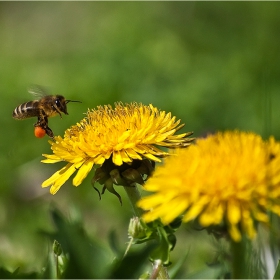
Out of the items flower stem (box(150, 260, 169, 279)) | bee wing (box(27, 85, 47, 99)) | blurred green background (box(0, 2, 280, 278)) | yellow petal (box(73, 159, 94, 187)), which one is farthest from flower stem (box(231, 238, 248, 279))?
bee wing (box(27, 85, 47, 99))

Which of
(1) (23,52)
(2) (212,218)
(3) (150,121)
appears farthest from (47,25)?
(2) (212,218)

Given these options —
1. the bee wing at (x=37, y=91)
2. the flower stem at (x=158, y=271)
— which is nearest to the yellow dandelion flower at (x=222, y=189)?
the flower stem at (x=158, y=271)

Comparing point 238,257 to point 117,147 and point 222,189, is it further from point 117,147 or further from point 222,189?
point 117,147

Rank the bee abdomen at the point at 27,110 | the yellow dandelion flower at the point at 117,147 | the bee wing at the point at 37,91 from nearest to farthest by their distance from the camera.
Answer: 1. the yellow dandelion flower at the point at 117,147
2. the bee abdomen at the point at 27,110
3. the bee wing at the point at 37,91

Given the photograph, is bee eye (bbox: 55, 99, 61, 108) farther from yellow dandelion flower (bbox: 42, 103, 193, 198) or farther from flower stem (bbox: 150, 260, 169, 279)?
flower stem (bbox: 150, 260, 169, 279)

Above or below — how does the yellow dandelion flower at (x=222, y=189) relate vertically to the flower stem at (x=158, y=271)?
above

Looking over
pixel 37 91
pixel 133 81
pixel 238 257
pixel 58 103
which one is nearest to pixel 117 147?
pixel 238 257

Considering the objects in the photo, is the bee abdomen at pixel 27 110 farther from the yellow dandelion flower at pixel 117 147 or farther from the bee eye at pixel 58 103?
the yellow dandelion flower at pixel 117 147
